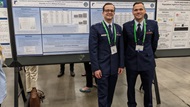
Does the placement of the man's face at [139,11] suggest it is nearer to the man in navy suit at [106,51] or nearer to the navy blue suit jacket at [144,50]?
the navy blue suit jacket at [144,50]

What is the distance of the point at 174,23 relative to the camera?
2994 millimetres

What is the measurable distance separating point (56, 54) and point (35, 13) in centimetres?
59

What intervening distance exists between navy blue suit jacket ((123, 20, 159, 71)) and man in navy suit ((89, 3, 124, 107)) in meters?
0.13

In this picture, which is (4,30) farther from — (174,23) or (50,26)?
(174,23)

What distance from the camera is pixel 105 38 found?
2.33 m

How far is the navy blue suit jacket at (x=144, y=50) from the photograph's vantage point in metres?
2.46

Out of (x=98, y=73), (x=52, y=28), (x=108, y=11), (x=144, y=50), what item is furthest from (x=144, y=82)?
(x=52, y=28)

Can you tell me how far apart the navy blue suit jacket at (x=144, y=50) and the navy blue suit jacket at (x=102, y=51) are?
4.9 inches

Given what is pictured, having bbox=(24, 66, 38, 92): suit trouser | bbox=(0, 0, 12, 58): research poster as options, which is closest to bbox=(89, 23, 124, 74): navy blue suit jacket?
bbox=(0, 0, 12, 58): research poster

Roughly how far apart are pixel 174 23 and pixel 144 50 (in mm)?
906

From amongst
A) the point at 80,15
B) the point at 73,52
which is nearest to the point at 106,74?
the point at 73,52

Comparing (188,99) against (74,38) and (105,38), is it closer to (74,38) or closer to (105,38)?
(105,38)

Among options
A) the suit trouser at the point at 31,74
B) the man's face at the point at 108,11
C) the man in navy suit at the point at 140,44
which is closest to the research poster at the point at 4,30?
the suit trouser at the point at 31,74

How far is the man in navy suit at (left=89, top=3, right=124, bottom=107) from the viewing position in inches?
91.7
